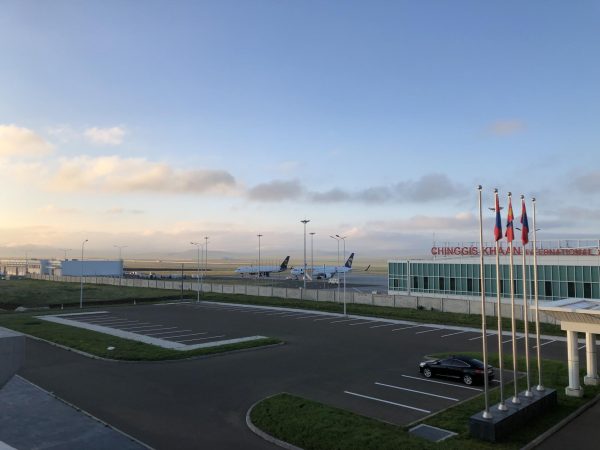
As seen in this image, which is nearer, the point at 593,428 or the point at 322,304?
the point at 593,428

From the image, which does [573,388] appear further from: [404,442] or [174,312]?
[174,312]

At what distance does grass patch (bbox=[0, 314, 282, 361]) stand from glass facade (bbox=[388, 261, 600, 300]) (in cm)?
3494

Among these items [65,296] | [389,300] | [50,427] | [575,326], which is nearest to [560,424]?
[575,326]

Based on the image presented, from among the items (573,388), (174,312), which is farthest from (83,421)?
(174,312)

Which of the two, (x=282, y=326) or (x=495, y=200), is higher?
(x=495, y=200)

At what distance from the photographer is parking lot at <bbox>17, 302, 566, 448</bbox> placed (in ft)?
61.8

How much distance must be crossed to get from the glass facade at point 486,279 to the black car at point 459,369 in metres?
34.2

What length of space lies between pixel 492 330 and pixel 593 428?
85.8ft

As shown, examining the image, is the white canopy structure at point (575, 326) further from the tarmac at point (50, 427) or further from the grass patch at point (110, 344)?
the grass patch at point (110, 344)

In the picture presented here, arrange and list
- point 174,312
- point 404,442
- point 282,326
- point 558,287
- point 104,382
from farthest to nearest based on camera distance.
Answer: point 174,312 → point 558,287 → point 282,326 → point 104,382 → point 404,442

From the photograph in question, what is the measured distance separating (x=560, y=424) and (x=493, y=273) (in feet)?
143

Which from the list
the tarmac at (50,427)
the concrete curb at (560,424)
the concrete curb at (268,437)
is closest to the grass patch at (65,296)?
the tarmac at (50,427)

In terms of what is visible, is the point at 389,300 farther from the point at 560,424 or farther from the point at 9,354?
the point at 9,354

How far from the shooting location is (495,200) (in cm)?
1844
